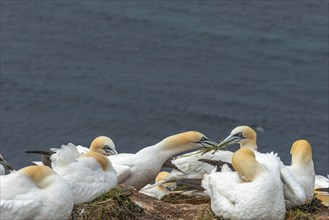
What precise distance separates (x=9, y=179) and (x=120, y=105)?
2987 centimetres

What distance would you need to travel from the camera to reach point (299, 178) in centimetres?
1251

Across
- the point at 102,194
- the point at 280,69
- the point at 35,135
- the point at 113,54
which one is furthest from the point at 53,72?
the point at 102,194

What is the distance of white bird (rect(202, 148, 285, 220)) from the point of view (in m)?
11.0

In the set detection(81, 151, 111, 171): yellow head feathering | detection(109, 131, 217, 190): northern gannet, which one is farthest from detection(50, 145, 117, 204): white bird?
detection(109, 131, 217, 190): northern gannet

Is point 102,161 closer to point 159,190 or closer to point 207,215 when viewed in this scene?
point 207,215

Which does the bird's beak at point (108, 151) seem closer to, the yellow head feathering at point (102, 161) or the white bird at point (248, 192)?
the yellow head feathering at point (102, 161)

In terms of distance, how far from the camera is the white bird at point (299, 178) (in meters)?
11.9

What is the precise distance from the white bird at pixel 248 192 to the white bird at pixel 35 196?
1.84 metres

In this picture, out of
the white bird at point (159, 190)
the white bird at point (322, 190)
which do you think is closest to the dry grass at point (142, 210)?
the white bird at point (159, 190)

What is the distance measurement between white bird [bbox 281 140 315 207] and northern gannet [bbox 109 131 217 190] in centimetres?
176

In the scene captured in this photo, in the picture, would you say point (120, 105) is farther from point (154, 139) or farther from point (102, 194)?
point (102, 194)

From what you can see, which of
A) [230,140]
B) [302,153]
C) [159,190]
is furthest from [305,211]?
[159,190]

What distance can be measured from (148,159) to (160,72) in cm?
2956

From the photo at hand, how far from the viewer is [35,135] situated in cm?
3625
